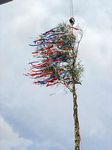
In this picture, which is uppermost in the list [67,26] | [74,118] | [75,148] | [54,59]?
[67,26]

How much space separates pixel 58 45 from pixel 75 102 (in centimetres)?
487

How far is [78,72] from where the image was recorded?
1115 inches

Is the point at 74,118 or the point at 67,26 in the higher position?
the point at 67,26

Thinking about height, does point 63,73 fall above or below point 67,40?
below

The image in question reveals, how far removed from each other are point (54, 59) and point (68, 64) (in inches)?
48.5

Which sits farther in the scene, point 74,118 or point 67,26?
point 67,26

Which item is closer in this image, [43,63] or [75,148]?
[75,148]

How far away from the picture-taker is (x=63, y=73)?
28.1m

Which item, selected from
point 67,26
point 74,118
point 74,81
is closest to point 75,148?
point 74,118

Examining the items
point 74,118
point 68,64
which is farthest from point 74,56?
point 74,118

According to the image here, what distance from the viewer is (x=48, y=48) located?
2822cm

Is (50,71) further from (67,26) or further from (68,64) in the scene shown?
(67,26)

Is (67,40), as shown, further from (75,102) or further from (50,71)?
(75,102)

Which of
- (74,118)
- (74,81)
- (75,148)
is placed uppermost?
(74,81)
